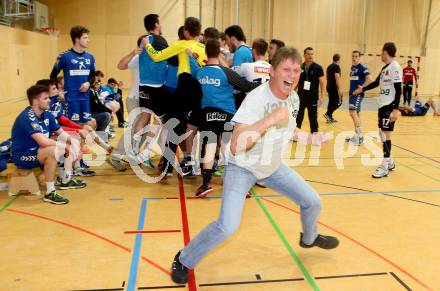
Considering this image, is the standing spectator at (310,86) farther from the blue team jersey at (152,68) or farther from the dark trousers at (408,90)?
the dark trousers at (408,90)

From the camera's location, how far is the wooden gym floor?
136 inches

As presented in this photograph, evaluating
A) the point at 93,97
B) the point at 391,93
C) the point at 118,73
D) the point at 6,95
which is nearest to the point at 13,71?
the point at 6,95

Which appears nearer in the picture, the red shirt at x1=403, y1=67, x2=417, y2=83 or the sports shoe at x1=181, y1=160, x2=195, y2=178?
the sports shoe at x1=181, y1=160, x2=195, y2=178

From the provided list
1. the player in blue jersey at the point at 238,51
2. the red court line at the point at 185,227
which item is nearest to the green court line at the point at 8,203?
the red court line at the point at 185,227

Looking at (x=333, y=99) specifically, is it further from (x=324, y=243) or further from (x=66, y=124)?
(x=324, y=243)

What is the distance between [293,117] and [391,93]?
4047 mm

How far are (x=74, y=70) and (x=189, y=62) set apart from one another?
1935 millimetres

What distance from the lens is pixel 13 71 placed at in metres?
16.7

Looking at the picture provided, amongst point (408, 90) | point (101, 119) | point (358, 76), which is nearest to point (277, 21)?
point (408, 90)

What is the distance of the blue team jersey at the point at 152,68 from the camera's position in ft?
21.4

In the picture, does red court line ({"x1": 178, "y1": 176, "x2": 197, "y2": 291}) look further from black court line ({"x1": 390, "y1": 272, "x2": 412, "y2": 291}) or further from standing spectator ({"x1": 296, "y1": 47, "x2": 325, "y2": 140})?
standing spectator ({"x1": 296, "y1": 47, "x2": 325, "y2": 140})

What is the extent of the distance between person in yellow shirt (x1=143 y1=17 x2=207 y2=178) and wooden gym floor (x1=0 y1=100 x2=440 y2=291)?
1.14 metres

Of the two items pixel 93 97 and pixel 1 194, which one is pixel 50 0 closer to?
pixel 93 97

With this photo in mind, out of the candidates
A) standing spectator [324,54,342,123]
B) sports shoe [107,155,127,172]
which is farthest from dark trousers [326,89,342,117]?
sports shoe [107,155,127,172]
